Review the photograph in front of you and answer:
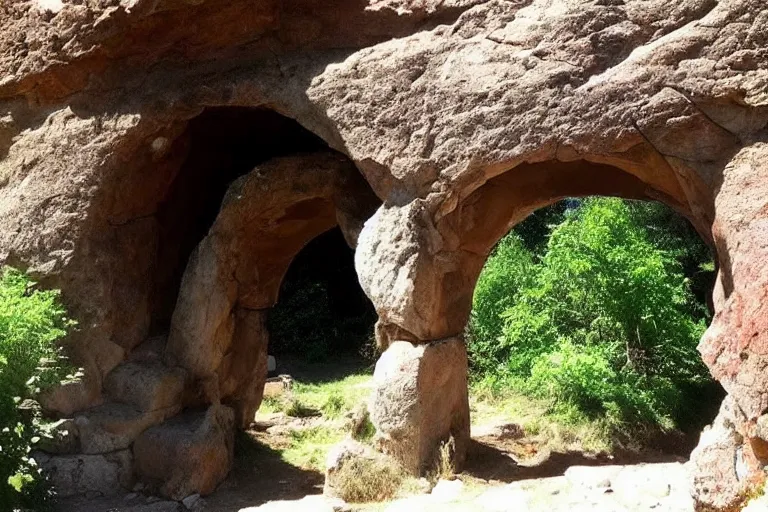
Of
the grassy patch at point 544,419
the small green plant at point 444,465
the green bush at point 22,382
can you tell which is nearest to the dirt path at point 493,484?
the small green plant at point 444,465

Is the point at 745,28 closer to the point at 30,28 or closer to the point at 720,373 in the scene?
the point at 720,373

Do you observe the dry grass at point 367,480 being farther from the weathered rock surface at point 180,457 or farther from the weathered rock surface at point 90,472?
the weathered rock surface at point 90,472

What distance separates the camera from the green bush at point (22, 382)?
18.7 ft

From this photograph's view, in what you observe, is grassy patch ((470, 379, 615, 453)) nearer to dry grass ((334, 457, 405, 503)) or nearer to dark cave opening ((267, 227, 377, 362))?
dry grass ((334, 457, 405, 503))

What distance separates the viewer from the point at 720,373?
4.94m

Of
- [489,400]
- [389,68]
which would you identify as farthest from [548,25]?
[489,400]

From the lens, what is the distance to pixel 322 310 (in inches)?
645

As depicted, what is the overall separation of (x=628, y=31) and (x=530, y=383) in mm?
5184

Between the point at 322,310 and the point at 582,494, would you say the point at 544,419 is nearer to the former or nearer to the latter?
the point at 582,494

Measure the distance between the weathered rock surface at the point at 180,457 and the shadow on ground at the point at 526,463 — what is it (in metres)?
2.14

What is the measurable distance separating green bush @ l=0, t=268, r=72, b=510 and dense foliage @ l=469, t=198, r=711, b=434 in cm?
512

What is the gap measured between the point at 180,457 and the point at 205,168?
3.10 meters

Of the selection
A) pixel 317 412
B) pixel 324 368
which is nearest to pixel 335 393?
pixel 317 412

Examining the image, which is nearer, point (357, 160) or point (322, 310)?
point (357, 160)
